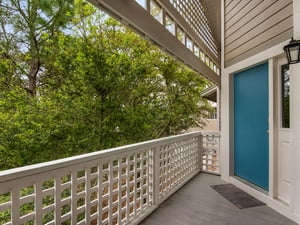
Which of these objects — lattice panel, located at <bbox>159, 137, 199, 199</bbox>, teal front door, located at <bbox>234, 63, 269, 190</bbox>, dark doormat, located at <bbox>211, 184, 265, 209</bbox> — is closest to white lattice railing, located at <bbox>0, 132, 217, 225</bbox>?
lattice panel, located at <bbox>159, 137, 199, 199</bbox>

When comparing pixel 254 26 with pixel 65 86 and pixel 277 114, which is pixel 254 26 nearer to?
pixel 277 114

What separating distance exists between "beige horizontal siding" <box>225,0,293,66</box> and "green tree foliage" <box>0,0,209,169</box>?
2.02m

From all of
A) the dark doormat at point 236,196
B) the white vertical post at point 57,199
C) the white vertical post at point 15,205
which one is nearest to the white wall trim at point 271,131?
the dark doormat at point 236,196

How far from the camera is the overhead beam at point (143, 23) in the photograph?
1605mm

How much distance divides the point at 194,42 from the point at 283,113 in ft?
8.38

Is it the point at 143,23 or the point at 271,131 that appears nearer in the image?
the point at 143,23

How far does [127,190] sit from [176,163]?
129 centimetres

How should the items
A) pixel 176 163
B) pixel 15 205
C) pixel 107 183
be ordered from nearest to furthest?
1. pixel 15 205
2. pixel 107 183
3. pixel 176 163

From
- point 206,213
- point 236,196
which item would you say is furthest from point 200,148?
point 206,213

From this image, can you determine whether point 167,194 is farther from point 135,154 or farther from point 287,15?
point 287,15

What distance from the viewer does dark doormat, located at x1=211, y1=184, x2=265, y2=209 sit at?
240cm

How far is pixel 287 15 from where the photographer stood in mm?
2145

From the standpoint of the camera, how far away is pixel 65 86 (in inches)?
144

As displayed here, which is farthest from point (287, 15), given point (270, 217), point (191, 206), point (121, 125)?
point (121, 125)
